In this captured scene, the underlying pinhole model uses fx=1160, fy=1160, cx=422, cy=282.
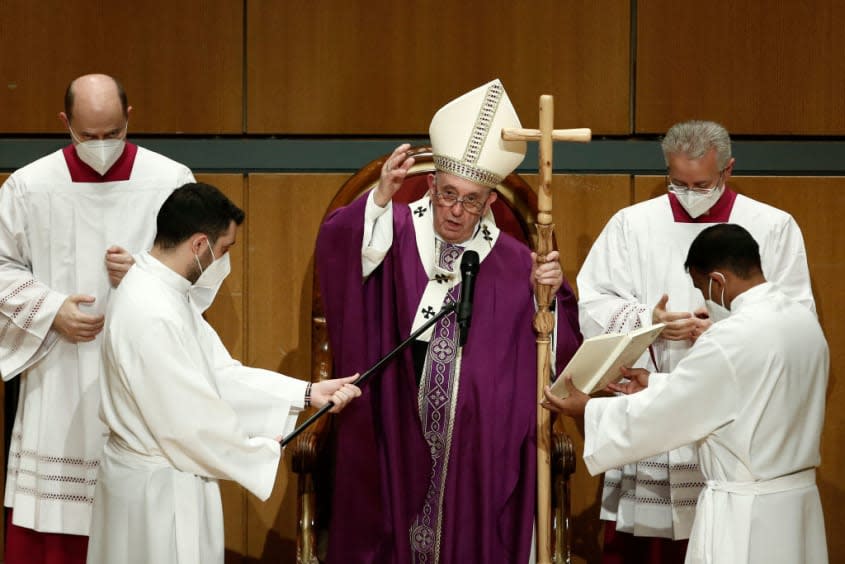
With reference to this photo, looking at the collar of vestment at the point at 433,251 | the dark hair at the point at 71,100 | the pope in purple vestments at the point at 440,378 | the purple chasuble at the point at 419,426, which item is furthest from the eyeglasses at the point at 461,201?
the dark hair at the point at 71,100

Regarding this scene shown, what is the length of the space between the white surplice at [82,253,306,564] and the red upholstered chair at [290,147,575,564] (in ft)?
1.62

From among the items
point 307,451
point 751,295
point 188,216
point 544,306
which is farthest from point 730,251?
point 188,216

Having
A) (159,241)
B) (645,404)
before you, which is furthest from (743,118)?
(159,241)

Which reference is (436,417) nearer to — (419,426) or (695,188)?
(419,426)

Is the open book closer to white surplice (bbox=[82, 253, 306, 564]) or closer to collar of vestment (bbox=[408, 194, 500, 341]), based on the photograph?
collar of vestment (bbox=[408, 194, 500, 341])

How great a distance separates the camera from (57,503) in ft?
15.2

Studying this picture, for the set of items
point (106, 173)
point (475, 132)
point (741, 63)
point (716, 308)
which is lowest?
point (716, 308)

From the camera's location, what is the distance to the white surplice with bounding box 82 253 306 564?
353 cm

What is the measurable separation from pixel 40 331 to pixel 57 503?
693 millimetres

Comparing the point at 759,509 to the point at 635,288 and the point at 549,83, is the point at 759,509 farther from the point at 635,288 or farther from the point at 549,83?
the point at 549,83

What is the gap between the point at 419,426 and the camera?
4.31 m

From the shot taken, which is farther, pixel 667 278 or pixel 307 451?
pixel 667 278

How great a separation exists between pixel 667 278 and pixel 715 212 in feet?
1.14

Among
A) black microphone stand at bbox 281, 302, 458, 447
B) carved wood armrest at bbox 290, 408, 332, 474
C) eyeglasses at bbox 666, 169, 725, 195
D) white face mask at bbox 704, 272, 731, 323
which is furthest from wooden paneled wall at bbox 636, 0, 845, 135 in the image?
carved wood armrest at bbox 290, 408, 332, 474
